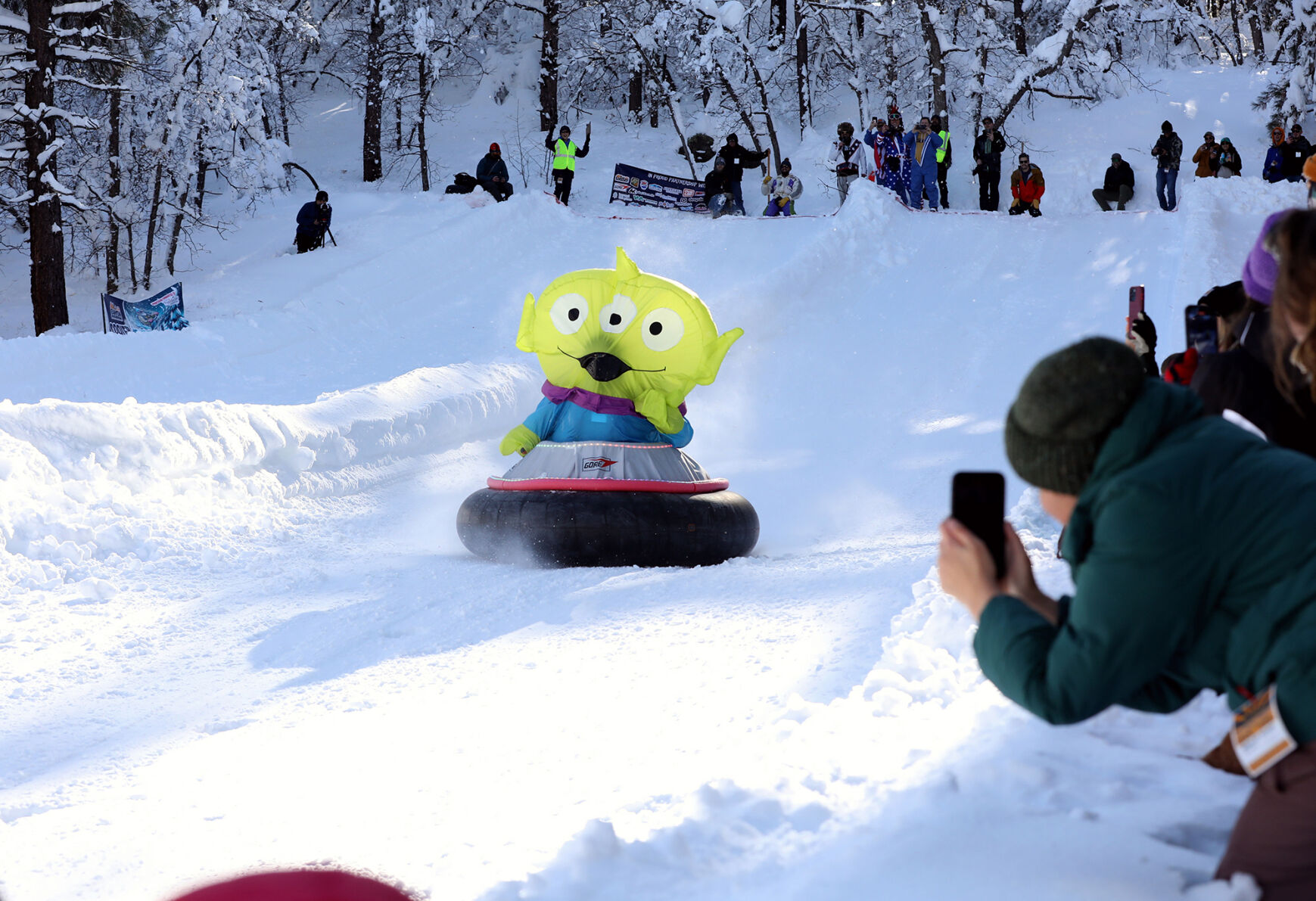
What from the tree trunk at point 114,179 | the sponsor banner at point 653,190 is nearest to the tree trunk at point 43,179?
the tree trunk at point 114,179

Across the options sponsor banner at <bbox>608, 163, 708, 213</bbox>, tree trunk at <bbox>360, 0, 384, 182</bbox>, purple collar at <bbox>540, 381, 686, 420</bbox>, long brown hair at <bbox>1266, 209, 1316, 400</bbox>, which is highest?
tree trunk at <bbox>360, 0, 384, 182</bbox>

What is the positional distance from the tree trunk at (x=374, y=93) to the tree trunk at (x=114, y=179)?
518 cm

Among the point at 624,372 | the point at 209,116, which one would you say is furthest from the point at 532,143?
the point at 624,372

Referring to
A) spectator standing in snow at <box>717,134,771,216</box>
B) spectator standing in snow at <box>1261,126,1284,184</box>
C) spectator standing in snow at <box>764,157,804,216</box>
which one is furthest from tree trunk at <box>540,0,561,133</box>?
spectator standing in snow at <box>1261,126,1284,184</box>

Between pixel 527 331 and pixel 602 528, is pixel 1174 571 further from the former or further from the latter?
pixel 527 331

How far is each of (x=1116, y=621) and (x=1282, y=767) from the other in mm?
331

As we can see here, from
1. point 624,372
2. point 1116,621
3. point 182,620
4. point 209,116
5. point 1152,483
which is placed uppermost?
point 209,116

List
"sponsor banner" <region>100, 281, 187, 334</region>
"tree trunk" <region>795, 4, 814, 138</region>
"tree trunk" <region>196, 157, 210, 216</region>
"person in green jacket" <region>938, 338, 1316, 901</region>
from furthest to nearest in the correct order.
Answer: "tree trunk" <region>795, 4, 814, 138</region>
"tree trunk" <region>196, 157, 210, 216</region>
"sponsor banner" <region>100, 281, 187, 334</region>
"person in green jacket" <region>938, 338, 1316, 901</region>

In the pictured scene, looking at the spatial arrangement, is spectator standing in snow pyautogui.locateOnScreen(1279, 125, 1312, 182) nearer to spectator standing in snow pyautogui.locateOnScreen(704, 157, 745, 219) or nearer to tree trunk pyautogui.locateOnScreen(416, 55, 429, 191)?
spectator standing in snow pyautogui.locateOnScreen(704, 157, 745, 219)

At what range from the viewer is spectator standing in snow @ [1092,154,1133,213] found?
58.9 feet

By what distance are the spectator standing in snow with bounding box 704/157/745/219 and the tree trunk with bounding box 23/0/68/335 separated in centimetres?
924

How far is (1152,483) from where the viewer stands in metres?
1.51

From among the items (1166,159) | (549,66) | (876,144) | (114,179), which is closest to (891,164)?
(876,144)

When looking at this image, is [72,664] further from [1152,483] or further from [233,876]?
[1152,483]
